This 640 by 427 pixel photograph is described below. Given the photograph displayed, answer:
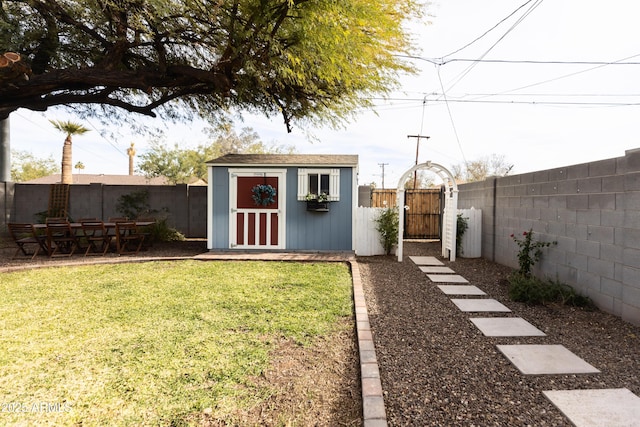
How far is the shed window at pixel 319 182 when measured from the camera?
7.40 meters

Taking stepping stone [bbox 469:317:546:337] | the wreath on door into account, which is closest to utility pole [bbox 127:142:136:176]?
the wreath on door

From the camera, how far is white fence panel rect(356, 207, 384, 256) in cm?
745

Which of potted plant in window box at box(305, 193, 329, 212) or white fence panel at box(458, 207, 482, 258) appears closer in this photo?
potted plant in window box at box(305, 193, 329, 212)

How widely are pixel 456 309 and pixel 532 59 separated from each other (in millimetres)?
11344

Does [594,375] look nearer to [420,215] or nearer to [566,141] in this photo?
[420,215]

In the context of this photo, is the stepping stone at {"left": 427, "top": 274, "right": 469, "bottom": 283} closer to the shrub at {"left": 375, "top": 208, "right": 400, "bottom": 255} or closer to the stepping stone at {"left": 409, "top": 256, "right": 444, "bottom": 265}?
the stepping stone at {"left": 409, "top": 256, "right": 444, "bottom": 265}

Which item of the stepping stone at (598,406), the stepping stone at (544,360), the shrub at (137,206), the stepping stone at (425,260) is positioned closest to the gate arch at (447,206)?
the stepping stone at (425,260)

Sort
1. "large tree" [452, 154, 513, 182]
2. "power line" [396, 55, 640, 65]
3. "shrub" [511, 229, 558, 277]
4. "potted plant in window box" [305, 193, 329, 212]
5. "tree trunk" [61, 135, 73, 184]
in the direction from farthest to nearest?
"large tree" [452, 154, 513, 182], "tree trunk" [61, 135, 73, 184], "power line" [396, 55, 640, 65], "potted plant in window box" [305, 193, 329, 212], "shrub" [511, 229, 558, 277]

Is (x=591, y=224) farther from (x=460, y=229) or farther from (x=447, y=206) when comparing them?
(x=447, y=206)

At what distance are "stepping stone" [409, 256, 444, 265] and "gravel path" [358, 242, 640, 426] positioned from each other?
8.22ft

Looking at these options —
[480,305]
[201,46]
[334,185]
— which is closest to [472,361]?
[480,305]

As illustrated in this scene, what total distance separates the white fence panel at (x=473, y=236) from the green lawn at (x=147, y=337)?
384 centimetres

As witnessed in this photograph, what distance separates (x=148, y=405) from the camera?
1838mm

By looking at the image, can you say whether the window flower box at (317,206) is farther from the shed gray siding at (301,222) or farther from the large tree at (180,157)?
the large tree at (180,157)
